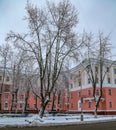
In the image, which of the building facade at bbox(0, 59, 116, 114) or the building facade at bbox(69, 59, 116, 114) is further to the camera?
the building facade at bbox(69, 59, 116, 114)

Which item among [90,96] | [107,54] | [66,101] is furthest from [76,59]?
[66,101]

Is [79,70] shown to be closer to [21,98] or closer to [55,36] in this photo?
[21,98]

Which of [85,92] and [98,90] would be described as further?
[85,92]

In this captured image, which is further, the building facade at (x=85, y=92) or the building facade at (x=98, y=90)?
the building facade at (x=98, y=90)

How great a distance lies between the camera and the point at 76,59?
25.3 m

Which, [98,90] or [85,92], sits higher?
[98,90]

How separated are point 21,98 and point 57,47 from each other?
1763 inches

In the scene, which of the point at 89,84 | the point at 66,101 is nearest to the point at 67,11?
the point at 89,84

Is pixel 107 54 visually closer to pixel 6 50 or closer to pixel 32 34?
pixel 32 34

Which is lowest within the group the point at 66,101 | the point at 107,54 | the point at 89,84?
the point at 66,101

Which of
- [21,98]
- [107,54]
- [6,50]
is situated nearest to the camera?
[107,54]

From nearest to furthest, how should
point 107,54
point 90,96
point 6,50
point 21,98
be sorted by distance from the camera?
point 107,54 < point 6,50 < point 90,96 < point 21,98

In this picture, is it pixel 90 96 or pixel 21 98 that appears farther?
pixel 21 98

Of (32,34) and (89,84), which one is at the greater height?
(32,34)
